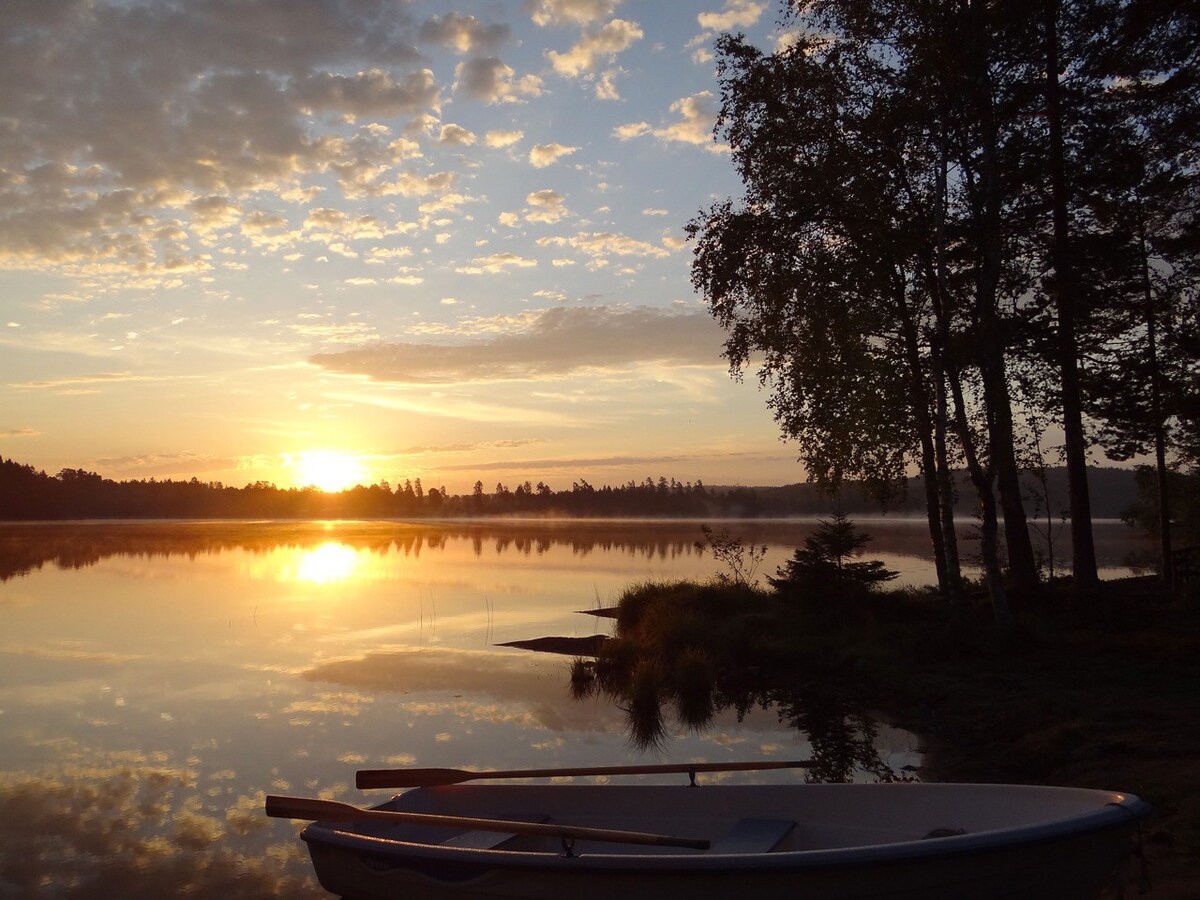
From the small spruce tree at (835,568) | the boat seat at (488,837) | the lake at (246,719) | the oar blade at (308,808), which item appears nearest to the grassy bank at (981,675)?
the small spruce tree at (835,568)

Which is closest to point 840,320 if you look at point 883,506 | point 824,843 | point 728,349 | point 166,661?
point 728,349

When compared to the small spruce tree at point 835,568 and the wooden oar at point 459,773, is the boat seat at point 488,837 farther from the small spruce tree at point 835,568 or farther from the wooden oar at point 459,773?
the small spruce tree at point 835,568

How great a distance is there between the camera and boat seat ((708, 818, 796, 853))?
23.0ft

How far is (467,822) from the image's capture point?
285 inches

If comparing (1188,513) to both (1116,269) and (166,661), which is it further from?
(166,661)

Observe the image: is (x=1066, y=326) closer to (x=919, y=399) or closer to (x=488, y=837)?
(x=919, y=399)

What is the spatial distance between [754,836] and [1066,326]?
54.3 ft

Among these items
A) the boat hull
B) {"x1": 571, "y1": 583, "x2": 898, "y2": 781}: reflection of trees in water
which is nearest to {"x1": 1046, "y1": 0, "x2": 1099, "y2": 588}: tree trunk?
{"x1": 571, "y1": 583, "x2": 898, "y2": 781}: reflection of trees in water

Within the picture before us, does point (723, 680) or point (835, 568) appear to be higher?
point (835, 568)

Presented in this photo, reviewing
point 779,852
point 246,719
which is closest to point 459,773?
point 779,852

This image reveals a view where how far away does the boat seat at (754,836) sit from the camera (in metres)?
7.00

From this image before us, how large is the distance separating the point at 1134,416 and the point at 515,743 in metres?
20.8

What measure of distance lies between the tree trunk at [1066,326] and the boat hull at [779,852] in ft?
46.7

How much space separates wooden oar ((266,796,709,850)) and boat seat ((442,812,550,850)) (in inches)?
6.8
